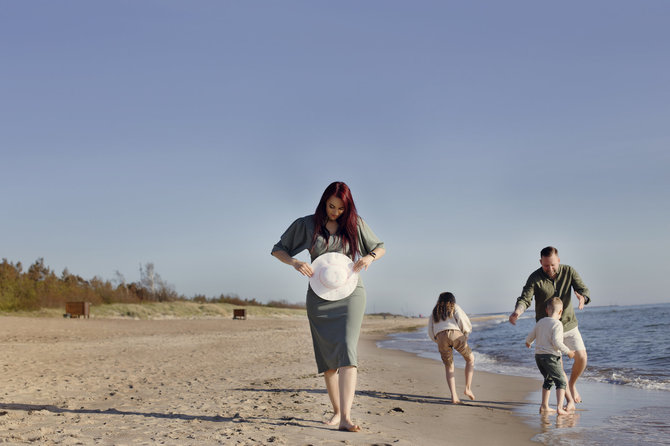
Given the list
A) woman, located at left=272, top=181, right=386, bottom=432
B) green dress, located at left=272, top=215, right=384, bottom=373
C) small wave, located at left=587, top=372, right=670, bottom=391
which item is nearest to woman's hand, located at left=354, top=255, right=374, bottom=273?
woman, located at left=272, top=181, right=386, bottom=432

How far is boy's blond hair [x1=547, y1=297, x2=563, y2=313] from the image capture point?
6340 millimetres

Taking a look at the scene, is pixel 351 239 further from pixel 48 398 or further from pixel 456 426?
pixel 48 398

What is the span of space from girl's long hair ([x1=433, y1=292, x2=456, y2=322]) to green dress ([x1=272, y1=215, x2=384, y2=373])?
2.41 m

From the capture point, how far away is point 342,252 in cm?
509

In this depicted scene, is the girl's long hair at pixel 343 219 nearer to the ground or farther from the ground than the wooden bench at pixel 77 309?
farther from the ground

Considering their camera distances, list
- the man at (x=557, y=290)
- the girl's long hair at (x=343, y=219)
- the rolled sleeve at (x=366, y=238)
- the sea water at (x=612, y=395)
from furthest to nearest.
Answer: the man at (x=557, y=290), the sea water at (x=612, y=395), the rolled sleeve at (x=366, y=238), the girl's long hair at (x=343, y=219)

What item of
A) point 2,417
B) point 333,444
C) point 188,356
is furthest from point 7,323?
point 333,444

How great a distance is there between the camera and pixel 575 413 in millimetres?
6656

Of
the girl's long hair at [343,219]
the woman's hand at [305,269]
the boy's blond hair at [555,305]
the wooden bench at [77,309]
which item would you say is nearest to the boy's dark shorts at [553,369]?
the boy's blond hair at [555,305]

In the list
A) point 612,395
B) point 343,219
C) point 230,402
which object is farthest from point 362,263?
point 612,395

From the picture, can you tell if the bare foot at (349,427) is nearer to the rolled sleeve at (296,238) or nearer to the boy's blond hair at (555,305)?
the rolled sleeve at (296,238)

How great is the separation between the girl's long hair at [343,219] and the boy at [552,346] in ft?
8.16

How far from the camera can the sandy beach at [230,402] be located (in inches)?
193

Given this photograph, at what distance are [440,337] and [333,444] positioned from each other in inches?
123
